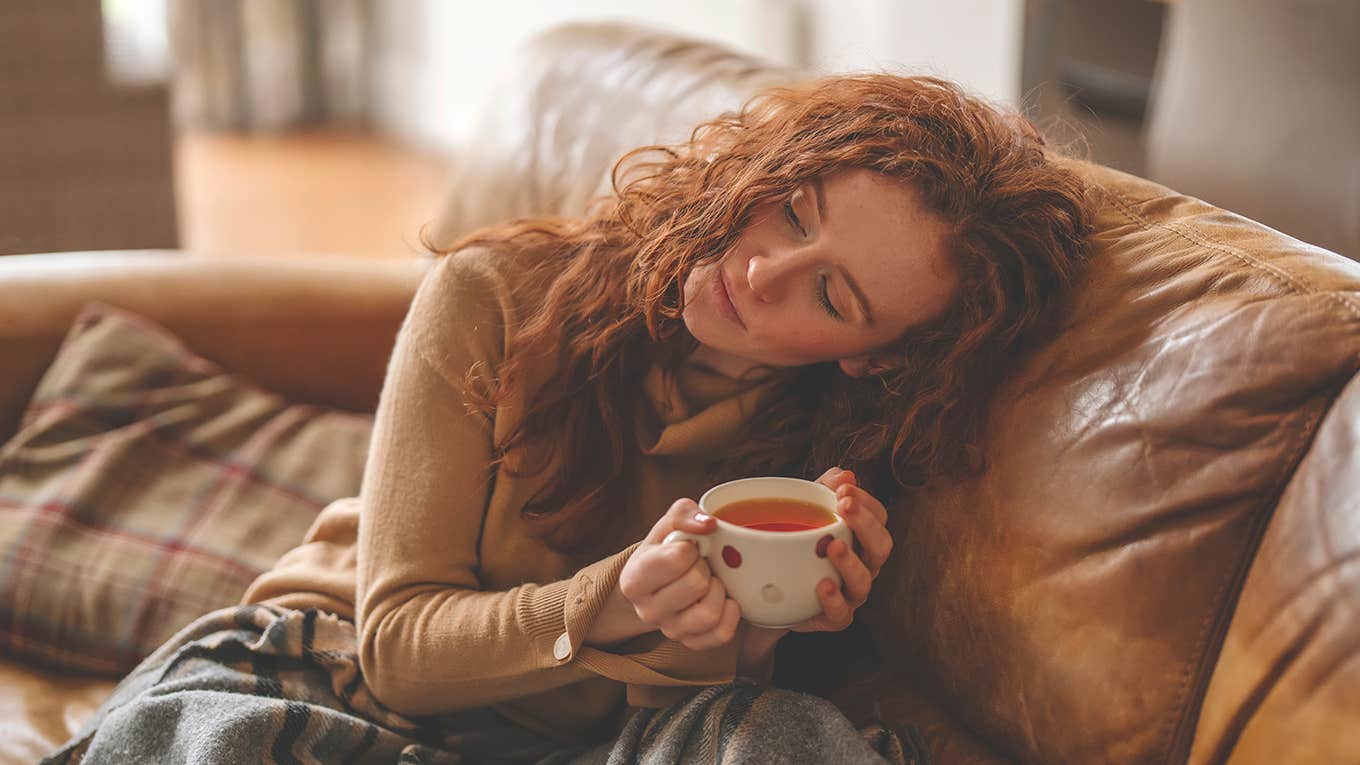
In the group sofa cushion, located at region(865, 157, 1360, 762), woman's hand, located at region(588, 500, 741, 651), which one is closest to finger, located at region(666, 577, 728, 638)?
woman's hand, located at region(588, 500, 741, 651)

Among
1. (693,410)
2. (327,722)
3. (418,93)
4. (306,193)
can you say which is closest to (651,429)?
(693,410)

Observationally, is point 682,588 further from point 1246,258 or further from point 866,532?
point 1246,258

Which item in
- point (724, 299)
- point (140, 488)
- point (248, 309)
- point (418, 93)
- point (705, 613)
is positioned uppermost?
point (724, 299)

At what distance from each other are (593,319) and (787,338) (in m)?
0.21

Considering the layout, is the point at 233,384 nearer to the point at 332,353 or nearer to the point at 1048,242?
the point at 332,353

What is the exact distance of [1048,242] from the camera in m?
1.08

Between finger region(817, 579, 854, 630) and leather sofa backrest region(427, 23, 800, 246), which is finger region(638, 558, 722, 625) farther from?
leather sofa backrest region(427, 23, 800, 246)

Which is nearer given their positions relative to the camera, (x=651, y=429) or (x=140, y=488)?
(x=651, y=429)

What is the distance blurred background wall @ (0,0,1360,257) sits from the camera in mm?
2012

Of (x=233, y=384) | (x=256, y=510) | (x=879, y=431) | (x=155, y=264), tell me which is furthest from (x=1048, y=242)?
(x=155, y=264)

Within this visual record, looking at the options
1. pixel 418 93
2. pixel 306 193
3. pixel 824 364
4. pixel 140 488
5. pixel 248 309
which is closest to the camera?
pixel 824 364

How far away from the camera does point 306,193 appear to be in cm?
511

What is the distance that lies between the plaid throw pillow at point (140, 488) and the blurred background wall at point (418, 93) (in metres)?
0.28

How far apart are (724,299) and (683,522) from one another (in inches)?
9.1
